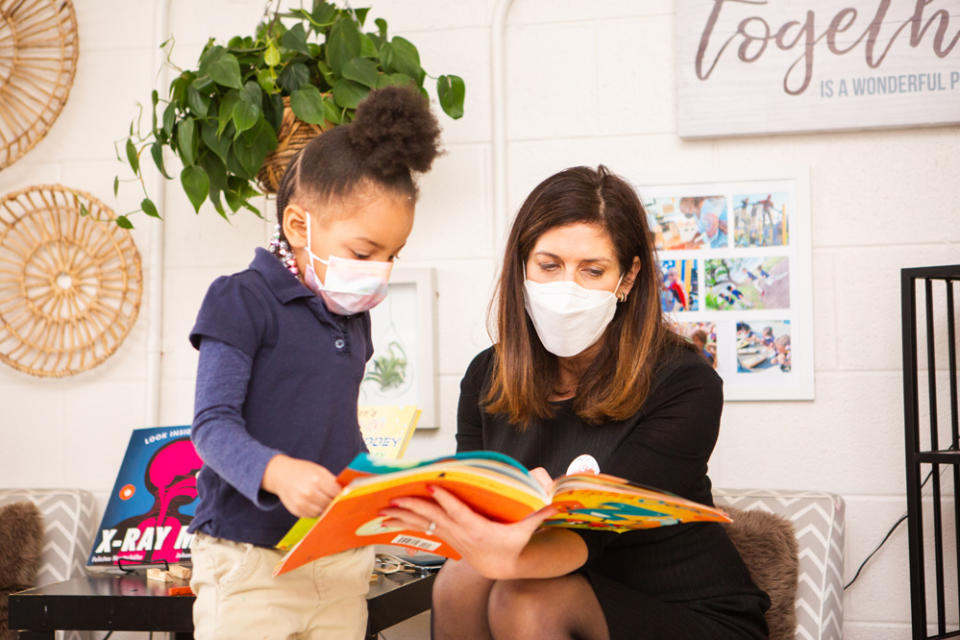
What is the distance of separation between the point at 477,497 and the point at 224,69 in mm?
1181

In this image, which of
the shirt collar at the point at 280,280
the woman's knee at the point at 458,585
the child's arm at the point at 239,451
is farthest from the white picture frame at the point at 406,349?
the child's arm at the point at 239,451

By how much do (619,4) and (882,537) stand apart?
1320mm

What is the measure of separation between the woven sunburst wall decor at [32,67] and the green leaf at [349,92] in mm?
911

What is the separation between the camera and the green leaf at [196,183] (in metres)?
1.95

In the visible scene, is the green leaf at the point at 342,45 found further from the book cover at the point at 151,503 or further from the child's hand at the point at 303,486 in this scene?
the child's hand at the point at 303,486

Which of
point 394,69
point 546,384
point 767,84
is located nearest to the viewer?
point 546,384

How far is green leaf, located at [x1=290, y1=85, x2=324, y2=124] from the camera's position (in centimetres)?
182

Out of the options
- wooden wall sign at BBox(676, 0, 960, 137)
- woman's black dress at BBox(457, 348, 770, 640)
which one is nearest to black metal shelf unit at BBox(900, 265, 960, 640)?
wooden wall sign at BBox(676, 0, 960, 137)

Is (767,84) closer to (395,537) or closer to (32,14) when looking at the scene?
(395,537)

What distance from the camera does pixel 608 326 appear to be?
153 centimetres

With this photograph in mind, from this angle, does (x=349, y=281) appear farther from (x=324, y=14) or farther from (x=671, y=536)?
(x=324, y=14)

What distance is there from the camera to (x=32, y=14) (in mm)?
2373

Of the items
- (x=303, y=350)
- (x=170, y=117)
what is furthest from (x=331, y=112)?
(x=303, y=350)

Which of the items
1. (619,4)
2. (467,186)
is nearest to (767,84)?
(619,4)
